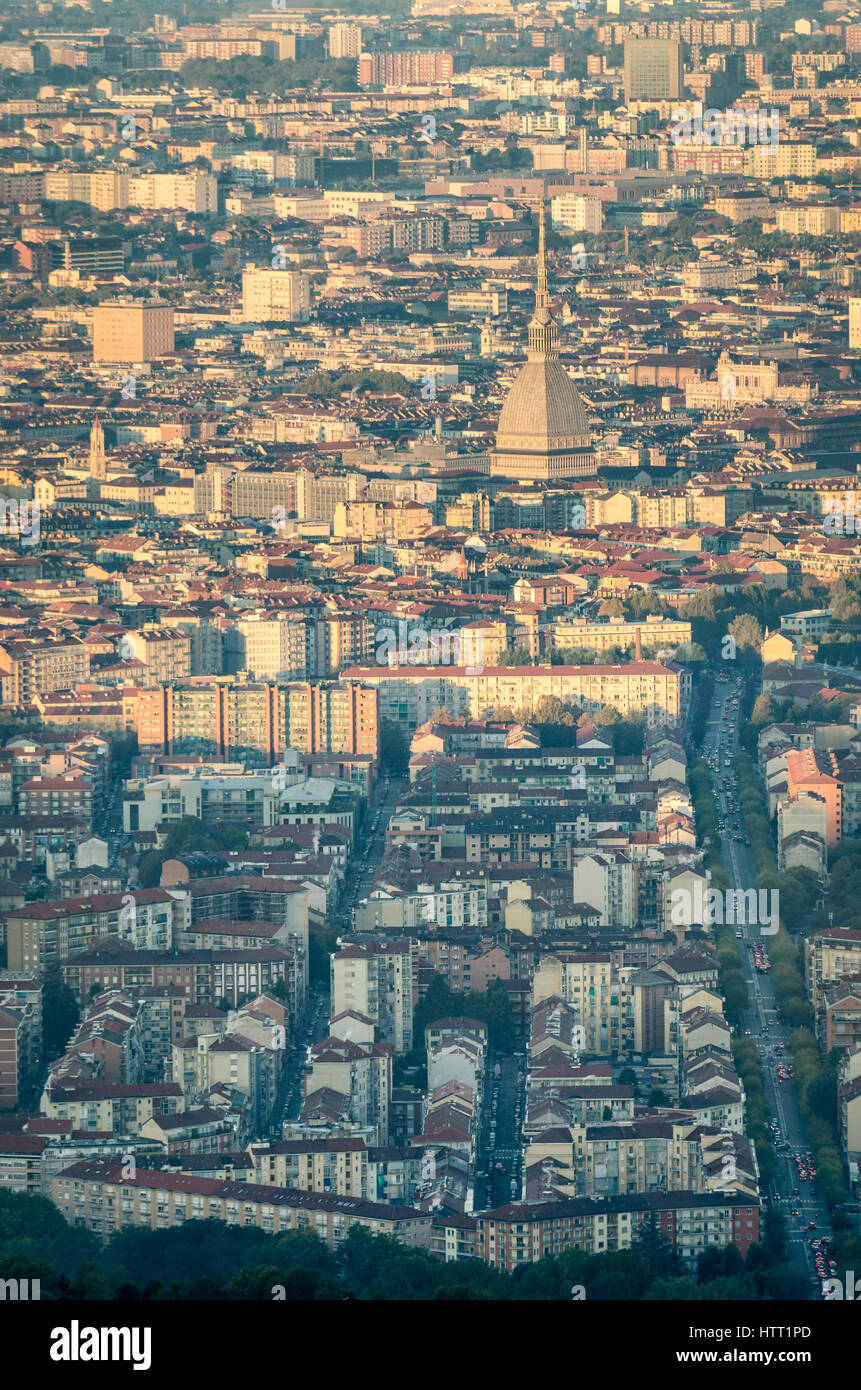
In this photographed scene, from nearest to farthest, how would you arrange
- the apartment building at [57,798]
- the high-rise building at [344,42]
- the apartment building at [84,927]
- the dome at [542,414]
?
the apartment building at [84,927], the apartment building at [57,798], the dome at [542,414], the high-rise building at [344,42]

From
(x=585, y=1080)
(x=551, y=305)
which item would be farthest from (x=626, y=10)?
(x=585, y=1080)

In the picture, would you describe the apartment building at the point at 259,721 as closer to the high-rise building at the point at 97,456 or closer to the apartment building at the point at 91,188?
the high-rise building at the point at 97,456

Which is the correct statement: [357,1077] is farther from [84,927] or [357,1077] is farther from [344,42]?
[344,42]

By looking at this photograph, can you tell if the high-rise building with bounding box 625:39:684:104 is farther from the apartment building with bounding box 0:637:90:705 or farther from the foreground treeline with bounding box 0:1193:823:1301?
the foreground treeline with bounding box 0:1193:823:1301

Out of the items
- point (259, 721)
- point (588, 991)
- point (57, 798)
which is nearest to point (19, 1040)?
point (588, 991)

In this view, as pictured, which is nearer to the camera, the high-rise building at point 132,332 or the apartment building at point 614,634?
the apartment building at point 614,634

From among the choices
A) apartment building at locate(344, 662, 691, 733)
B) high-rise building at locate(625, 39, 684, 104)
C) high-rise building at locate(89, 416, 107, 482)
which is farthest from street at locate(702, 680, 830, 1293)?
high-rise building at locate(625, 39, 684, 104)

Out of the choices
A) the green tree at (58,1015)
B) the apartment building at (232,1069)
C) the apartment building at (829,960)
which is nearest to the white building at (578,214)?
the apartment building at (829,960)
